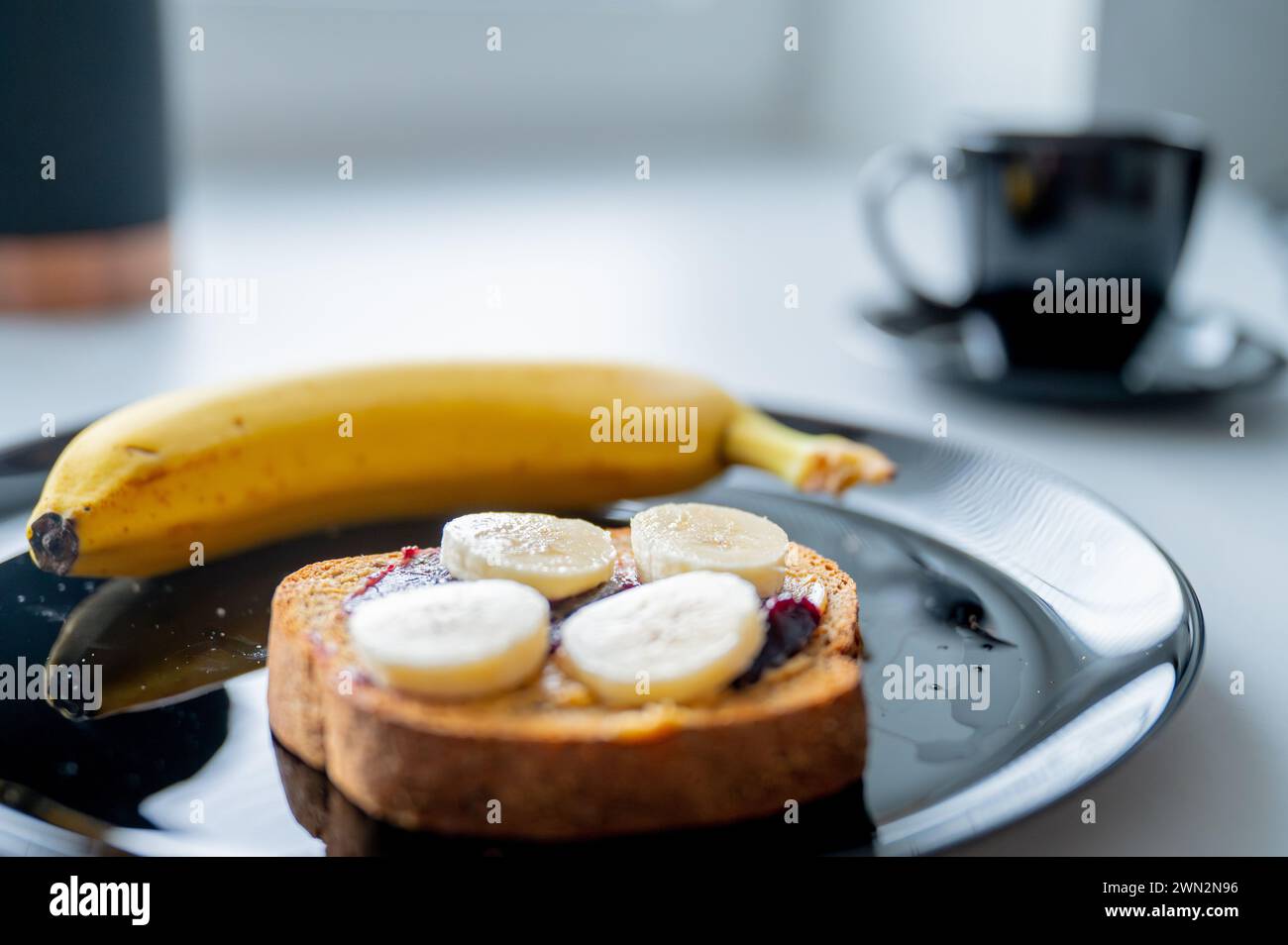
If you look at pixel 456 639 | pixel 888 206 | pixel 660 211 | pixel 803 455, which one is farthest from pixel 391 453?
pixel 660 211

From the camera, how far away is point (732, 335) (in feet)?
6.35

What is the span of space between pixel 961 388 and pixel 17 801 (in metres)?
1.21

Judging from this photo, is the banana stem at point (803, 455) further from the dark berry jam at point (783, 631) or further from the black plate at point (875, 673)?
the dark berry jam at point (783, 631)

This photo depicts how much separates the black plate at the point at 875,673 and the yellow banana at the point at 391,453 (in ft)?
0.14

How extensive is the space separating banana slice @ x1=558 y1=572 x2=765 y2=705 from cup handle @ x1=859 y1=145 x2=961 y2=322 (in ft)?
3.17

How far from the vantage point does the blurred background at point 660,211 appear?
Result: 136 centimetres

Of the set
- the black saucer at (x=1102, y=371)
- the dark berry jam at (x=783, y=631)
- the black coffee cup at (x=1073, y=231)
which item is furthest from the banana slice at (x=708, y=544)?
the black coffee cup at (x=1073, y=231)

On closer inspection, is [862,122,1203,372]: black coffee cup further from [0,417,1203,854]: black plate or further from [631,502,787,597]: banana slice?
[631,502,787,597]: banana slice

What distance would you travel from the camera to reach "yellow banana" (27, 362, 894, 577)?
1061 mm

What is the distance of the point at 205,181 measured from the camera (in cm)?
282

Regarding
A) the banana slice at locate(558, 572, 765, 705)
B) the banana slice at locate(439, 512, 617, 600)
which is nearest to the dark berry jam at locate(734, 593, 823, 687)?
the banana slice at locate(558, 572, 765, 705)
